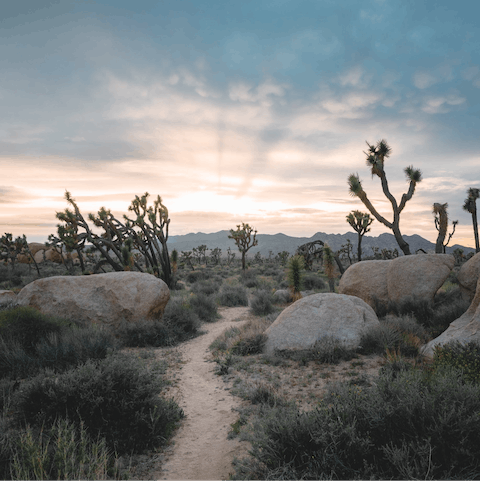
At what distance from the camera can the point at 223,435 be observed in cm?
486

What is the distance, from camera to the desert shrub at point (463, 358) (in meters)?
5.04

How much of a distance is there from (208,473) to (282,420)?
4.04 ft

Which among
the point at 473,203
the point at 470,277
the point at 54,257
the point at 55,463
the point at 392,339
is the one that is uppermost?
the point at 473,203

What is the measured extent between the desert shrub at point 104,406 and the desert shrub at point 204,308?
971cm

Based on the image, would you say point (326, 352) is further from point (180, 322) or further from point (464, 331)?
point (180, 322)

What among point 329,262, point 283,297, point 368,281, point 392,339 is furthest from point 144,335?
point 329,262

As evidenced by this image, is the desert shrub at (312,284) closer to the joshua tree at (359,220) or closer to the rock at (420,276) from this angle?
the joshua tree at (359,220)

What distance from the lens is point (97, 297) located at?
35.1ft

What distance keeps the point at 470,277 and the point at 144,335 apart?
10.5 metres

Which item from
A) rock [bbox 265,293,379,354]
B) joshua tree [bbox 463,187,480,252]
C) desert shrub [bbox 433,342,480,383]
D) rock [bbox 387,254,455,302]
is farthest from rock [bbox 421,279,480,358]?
joshua tree [bbox 463,187,480,252]

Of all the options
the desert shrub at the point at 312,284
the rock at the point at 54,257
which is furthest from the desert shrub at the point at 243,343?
the rock at the point at 54,257

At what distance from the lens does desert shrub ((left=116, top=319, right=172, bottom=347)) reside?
10.1m

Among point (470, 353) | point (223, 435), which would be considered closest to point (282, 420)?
point (223, 435)

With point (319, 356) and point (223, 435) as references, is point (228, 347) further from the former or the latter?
point (223, 435)
